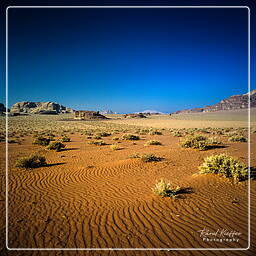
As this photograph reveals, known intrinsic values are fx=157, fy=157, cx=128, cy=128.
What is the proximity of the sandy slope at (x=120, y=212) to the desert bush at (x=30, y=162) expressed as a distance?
1140mm

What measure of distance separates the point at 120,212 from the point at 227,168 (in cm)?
442

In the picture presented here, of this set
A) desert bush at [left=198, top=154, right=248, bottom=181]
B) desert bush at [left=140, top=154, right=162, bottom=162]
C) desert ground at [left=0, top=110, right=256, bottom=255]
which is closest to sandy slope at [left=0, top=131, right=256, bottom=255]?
desert ground at [left=0, top=110, right=256, bottom=255]

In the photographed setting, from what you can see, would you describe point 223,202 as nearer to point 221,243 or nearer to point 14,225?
point 221,243

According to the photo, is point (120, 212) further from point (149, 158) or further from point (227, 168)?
point (149, 158)

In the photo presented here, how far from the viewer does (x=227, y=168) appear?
594 centimetres

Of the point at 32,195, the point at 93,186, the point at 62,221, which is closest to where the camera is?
the point at 62,221

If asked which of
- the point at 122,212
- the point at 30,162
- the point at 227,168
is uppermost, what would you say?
the point at 227,168

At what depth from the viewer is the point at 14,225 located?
3719mm

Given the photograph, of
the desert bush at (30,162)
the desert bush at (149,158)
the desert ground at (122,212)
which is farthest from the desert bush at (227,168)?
the desert bush at (30,162)

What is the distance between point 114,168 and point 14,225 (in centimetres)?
462

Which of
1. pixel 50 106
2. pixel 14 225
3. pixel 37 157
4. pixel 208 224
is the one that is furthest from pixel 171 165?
pixel 50 106

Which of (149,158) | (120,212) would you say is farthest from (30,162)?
(120,212)

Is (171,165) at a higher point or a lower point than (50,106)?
lower

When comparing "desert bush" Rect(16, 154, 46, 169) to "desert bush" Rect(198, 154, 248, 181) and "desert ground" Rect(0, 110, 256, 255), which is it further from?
"desert bush" Rect(198, 154, 248, 181)
